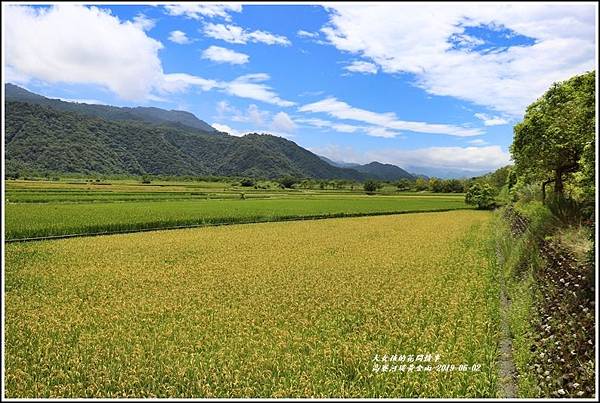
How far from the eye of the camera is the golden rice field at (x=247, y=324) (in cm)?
579

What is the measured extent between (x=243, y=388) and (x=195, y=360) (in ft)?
3.91

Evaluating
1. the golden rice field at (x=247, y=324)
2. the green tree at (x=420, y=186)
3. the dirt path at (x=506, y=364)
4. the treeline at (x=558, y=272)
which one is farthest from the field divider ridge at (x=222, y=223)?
the green tree at (x=420, y=186)

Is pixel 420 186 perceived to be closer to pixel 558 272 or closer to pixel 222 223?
pixel 222 223

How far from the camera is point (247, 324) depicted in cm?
814

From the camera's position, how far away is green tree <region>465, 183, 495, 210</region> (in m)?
54.8

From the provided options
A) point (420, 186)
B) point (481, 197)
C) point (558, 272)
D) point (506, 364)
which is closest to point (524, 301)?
point (558, 272)

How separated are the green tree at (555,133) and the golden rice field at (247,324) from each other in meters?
5.40

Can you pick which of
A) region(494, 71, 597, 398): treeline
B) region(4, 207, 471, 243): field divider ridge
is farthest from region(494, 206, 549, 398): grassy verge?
region(4, 207, 471, 243): field divider ridge

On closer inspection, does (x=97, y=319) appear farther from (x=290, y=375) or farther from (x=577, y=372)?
(x=577, y=372)

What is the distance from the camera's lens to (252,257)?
15.9 metres

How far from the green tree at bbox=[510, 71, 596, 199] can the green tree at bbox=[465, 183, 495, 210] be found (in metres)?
33.9

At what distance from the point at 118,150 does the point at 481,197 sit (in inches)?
5033

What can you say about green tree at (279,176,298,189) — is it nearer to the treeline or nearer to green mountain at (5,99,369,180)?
green mountain at (5,99,369,180)

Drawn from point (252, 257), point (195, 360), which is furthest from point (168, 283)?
point (195, 360)
